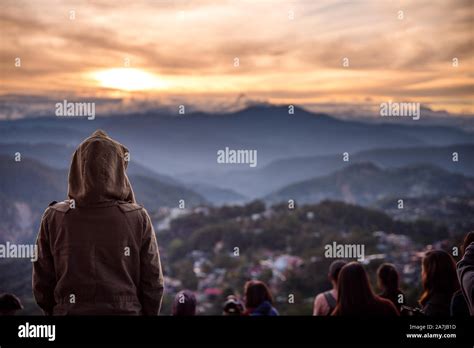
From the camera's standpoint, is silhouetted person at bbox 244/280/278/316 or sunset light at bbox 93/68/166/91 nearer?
silhouetted person at bbox 244/280/278/316

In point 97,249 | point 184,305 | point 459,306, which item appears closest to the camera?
point 97,249

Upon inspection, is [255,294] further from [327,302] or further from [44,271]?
[44,271]

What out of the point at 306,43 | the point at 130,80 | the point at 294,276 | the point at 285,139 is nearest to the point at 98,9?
the point at 130,80

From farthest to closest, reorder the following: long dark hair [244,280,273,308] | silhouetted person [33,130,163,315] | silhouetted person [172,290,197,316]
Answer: long dark hair [244,280,273,308] → silhouetted person [172,290,197,316] → silhouetted person [33,130,163,315]

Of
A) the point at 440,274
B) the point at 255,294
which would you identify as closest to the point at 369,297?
the point at 440,274

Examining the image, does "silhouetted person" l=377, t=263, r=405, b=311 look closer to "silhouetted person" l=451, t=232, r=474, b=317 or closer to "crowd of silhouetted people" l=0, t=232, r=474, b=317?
"crowd of silhouetted people" l=0, t=232, r=474, b=317

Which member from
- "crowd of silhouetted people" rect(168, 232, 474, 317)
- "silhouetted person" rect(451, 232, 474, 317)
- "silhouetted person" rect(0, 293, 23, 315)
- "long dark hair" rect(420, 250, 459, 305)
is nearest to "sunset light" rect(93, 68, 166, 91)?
"silhouetted person" rect(0, 293, 23, 315)

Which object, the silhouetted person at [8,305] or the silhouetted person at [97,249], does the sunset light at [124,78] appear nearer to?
the silhouetted person at [8,305]
